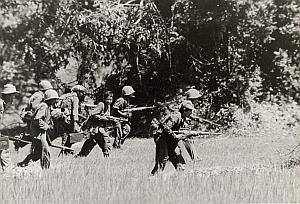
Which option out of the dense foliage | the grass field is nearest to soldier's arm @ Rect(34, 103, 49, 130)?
the grass field

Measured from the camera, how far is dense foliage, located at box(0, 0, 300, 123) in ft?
42.5

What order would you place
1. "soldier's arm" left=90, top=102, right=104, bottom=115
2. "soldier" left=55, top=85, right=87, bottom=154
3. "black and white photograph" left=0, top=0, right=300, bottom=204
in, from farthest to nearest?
"soldier" left=55, top=85, right=87, bottom=154 < "soldier's arm" left=90, top=102, right=104, bottom=115 < "black and white photograph" left=0, top=0, right=300, bottom=204

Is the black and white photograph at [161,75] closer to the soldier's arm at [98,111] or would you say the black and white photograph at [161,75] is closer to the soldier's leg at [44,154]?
the soldier's arm at [98,111]

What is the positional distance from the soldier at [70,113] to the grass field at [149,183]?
1671 millimetres

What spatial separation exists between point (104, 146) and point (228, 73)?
216 inches

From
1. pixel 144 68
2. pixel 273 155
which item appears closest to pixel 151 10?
pixel 144 68

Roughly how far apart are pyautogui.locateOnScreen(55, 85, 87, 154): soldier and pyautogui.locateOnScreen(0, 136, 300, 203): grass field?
5.48 feet

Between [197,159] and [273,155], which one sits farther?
[273,155]

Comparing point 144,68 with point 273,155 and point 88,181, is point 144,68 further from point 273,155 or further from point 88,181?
point 88,181

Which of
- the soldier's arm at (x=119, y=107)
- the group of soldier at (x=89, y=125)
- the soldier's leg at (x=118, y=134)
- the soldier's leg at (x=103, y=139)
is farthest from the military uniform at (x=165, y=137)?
the soldier's arm at (x=119, y=107)

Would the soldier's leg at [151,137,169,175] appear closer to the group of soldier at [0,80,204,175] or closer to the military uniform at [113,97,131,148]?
the group of soldier at [0,80,204,175]

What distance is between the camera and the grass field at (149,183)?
604 cm

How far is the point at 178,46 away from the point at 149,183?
294 inches

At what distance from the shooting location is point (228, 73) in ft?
45.8
